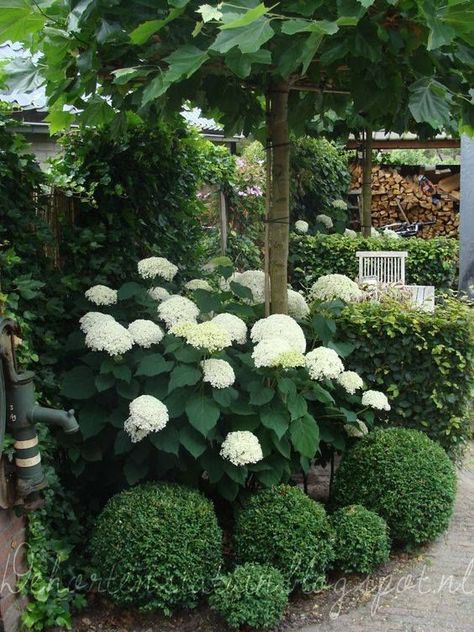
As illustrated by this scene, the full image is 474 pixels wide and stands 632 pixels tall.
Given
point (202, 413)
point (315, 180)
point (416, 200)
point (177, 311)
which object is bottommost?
point (202, 413)

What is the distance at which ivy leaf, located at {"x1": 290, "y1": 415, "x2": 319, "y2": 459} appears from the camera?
3.27 m

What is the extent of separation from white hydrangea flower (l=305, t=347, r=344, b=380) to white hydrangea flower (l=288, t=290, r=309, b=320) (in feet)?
2.70

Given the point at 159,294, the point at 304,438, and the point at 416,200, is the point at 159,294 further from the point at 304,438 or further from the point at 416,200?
the point at 416,200

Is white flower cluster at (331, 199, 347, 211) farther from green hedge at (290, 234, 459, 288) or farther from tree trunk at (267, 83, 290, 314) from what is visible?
tree trunk at (267, 83, 290, 314)

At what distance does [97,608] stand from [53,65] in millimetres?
2487

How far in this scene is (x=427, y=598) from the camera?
3322 mm

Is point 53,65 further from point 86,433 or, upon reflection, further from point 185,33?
point 86,433

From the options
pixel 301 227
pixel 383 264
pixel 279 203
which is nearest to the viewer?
pixel 279 203

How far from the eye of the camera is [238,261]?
29.0ft

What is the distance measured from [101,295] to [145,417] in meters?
0.99

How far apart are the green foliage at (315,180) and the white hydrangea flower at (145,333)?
7.33 metres

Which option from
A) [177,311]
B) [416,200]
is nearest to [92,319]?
[177,311]

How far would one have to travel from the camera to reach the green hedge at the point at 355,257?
29.4 feet

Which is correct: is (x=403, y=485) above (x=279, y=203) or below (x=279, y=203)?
below
